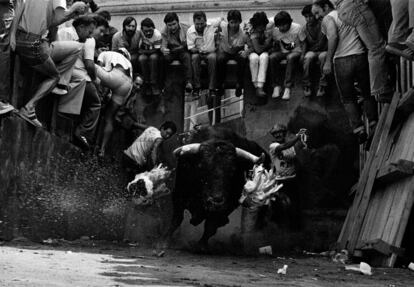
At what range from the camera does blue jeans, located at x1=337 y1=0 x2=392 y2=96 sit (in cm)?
1204

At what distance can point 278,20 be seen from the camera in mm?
15969

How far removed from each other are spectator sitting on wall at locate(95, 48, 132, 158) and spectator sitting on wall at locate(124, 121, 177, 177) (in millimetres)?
624

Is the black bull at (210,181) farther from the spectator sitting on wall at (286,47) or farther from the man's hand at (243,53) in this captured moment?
the man's hand at (243,53)

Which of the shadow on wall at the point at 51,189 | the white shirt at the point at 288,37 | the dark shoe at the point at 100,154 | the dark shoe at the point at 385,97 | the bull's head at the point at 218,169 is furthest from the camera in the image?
the white shirt at the point at 288,37

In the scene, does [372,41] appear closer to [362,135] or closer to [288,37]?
[362,135]

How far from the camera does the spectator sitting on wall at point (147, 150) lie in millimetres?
15828

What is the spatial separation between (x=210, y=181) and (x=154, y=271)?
14.2 feet

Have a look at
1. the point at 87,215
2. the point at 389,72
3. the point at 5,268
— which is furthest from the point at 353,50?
the point at 5,268

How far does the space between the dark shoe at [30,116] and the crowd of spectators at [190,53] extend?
0.05ft

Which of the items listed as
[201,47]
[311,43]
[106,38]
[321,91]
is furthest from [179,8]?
[311,43]

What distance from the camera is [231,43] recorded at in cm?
1630

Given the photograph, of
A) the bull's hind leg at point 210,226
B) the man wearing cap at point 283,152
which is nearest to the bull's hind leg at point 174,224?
the bull's hind leg at point 210,226

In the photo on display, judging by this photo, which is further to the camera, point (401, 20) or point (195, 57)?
point (195, 57)

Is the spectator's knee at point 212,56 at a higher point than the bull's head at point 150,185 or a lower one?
higher
